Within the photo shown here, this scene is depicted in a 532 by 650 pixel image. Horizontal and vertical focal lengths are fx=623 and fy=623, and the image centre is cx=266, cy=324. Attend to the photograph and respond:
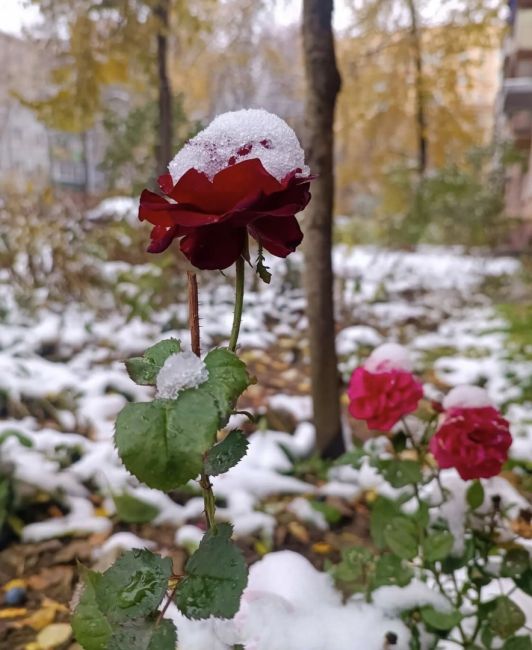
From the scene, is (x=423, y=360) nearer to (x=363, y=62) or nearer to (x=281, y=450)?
(x=281, y=450)

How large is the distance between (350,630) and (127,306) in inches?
131

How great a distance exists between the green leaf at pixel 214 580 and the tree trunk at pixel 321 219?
1.46 meters

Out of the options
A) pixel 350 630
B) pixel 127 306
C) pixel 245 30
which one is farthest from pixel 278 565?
pixel 245 30

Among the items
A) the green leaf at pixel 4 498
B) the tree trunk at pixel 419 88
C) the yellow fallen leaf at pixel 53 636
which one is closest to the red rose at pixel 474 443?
the yellow fallen leaf at pixel 53 636

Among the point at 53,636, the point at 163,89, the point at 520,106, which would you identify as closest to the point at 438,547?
the point at 53,636

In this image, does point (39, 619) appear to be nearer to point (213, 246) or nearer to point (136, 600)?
point (136, 600)

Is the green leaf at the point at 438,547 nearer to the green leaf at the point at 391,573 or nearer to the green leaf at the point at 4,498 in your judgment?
the green leaf at the point at 391,573

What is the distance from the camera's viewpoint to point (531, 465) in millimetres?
1980

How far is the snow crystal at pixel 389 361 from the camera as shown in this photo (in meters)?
1.05

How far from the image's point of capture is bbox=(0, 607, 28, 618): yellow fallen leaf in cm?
139

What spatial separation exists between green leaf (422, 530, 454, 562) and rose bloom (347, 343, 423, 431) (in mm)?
186

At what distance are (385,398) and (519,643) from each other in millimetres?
407

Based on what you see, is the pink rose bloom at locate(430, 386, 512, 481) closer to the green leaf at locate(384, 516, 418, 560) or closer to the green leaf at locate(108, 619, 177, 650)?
the green leaf at locate(384, 516, 418, 560)

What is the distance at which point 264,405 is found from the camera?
2652 mm
